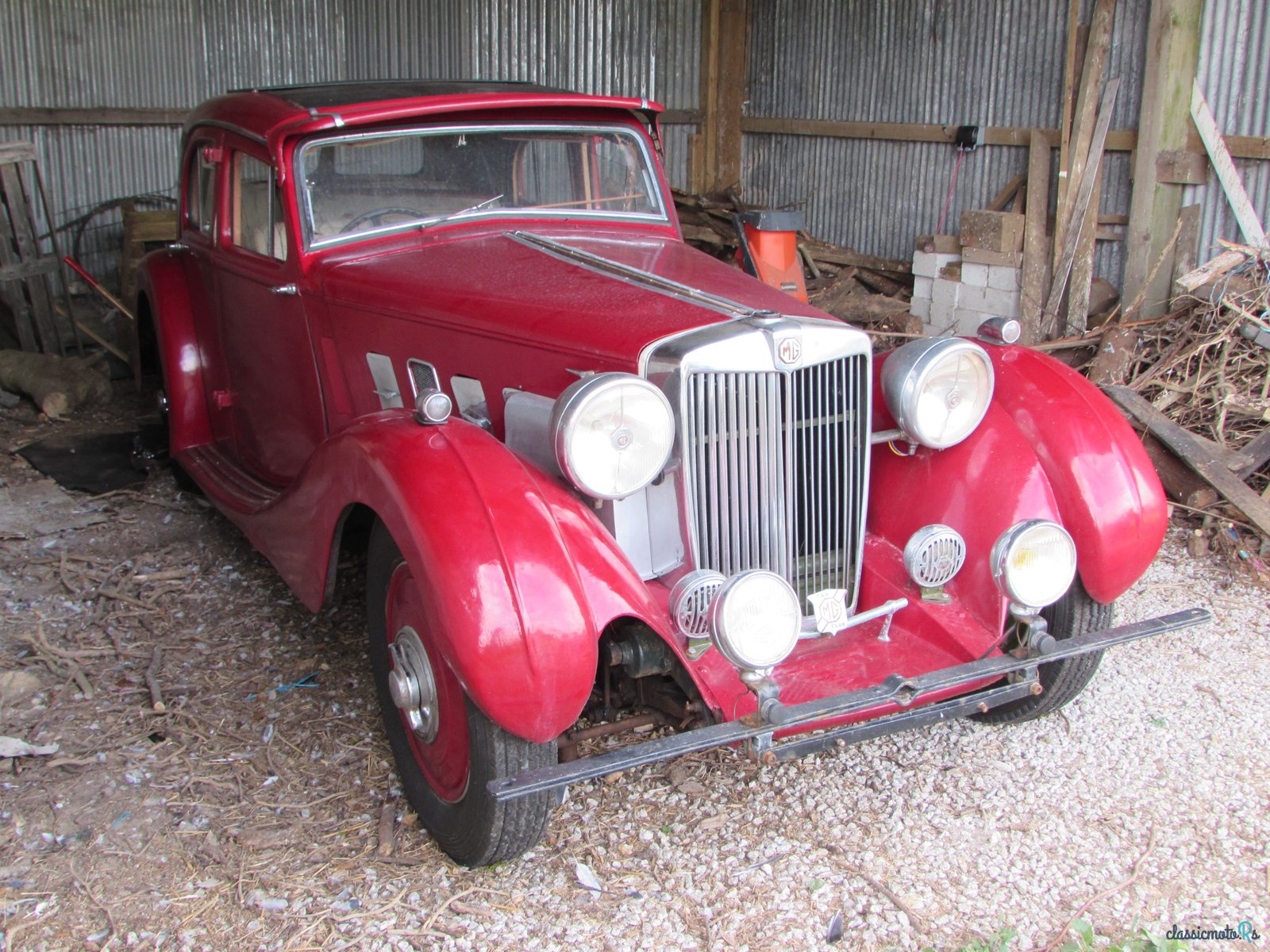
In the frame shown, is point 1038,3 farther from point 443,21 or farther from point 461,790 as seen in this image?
point 461,790

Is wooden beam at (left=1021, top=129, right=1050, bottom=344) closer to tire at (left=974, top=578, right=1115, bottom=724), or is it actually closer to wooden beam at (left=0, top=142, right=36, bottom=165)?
tire at (left=974, top=578, right=1115, bottom=724)

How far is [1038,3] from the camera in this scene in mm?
6293

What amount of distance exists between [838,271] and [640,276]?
494 cm

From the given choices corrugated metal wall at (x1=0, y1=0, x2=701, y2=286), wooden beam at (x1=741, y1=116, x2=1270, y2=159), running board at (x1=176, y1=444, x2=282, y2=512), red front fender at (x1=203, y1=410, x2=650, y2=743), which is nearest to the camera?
red front fender at (x1=203, y1=410, x2=650, y2=743)

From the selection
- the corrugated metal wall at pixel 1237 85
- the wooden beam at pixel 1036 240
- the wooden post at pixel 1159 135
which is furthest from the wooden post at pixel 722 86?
the corrugated metal wall at pixel 1237 85

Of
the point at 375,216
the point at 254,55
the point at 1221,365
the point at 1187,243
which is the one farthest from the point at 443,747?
the point at 254,55

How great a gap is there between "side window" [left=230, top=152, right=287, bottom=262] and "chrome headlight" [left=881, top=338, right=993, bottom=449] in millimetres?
2049

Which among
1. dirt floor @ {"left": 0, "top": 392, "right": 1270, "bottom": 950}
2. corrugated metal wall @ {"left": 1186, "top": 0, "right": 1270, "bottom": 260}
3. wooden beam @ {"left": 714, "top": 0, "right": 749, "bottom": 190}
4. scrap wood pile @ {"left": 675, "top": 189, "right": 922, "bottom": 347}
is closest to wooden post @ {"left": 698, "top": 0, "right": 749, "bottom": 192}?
wooden beam @ {"left": 714, "top": 0, "right": 749, "bottom": 190}

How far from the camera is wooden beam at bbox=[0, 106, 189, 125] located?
23.4 ft

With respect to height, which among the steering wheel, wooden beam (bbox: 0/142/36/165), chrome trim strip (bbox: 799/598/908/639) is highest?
wooden beam (bbox: 0/142/36/165)

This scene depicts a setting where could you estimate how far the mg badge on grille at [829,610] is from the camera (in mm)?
2619

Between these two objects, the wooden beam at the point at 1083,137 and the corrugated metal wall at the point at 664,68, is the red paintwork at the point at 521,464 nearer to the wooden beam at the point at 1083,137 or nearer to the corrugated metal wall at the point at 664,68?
the wooden beam at the point at 1083,137

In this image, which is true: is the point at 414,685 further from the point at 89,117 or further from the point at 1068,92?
the point at 89,117

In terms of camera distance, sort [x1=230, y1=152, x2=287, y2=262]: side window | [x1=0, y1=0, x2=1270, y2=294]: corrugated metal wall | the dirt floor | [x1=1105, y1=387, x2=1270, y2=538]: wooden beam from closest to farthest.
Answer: the dirt floor
[x1=230, y1=152, x2=287, y2=262]: side window
[x1=1105, y1=387, x2=1270, y2=538]: wooden beam
[x1=0, y1=0, x2=1270, y2=294]: corrugated metal wall
